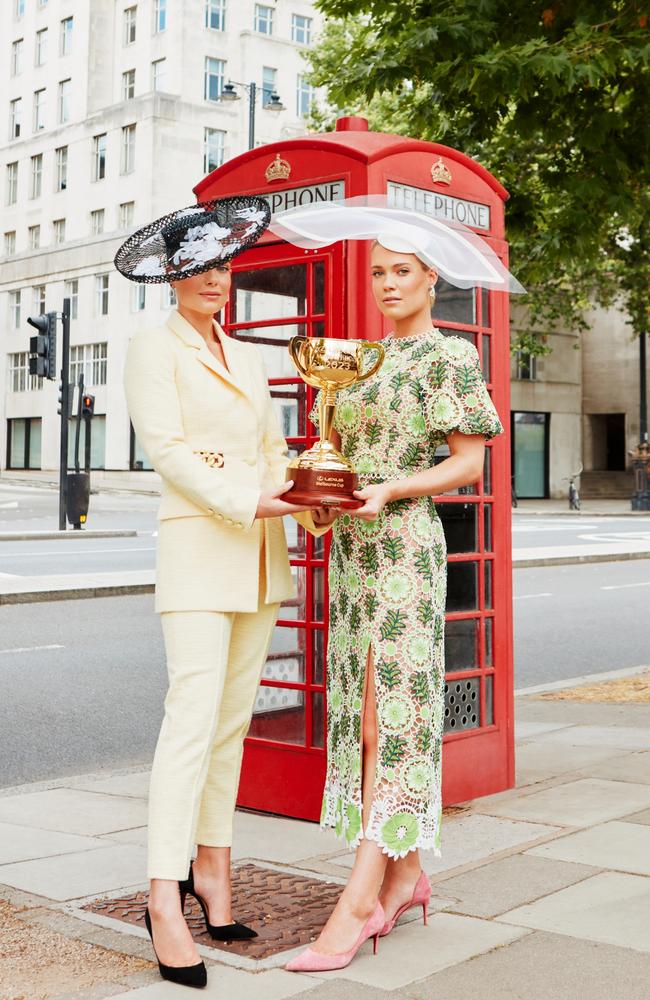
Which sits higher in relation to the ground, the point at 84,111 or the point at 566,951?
the point at 84,111

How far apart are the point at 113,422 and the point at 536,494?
17.3 metres

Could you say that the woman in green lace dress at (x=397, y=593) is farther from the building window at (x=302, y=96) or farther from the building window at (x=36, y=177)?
the building window at (x=36, y=177)

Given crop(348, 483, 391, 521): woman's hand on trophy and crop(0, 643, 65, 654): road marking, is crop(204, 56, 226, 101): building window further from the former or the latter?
crop(348, 483, 391, 521): woman's hand on trophy

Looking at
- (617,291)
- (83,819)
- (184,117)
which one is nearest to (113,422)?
(184,117)

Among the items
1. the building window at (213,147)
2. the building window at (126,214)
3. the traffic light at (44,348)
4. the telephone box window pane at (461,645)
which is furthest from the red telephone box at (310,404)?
the building window at (213,147)

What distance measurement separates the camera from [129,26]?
169 ft

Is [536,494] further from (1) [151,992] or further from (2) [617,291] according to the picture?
(1) [151,992]

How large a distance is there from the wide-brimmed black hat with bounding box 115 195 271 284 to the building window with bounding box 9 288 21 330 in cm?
5469

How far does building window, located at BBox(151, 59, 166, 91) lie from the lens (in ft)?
164

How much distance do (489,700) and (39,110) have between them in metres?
55.7

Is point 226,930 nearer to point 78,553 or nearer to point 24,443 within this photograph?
point 78,553

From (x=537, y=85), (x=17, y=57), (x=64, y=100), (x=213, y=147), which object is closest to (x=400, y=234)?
(x=537, y=85)

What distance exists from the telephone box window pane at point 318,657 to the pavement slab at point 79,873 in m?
0.97

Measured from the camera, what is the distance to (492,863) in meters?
4.43
